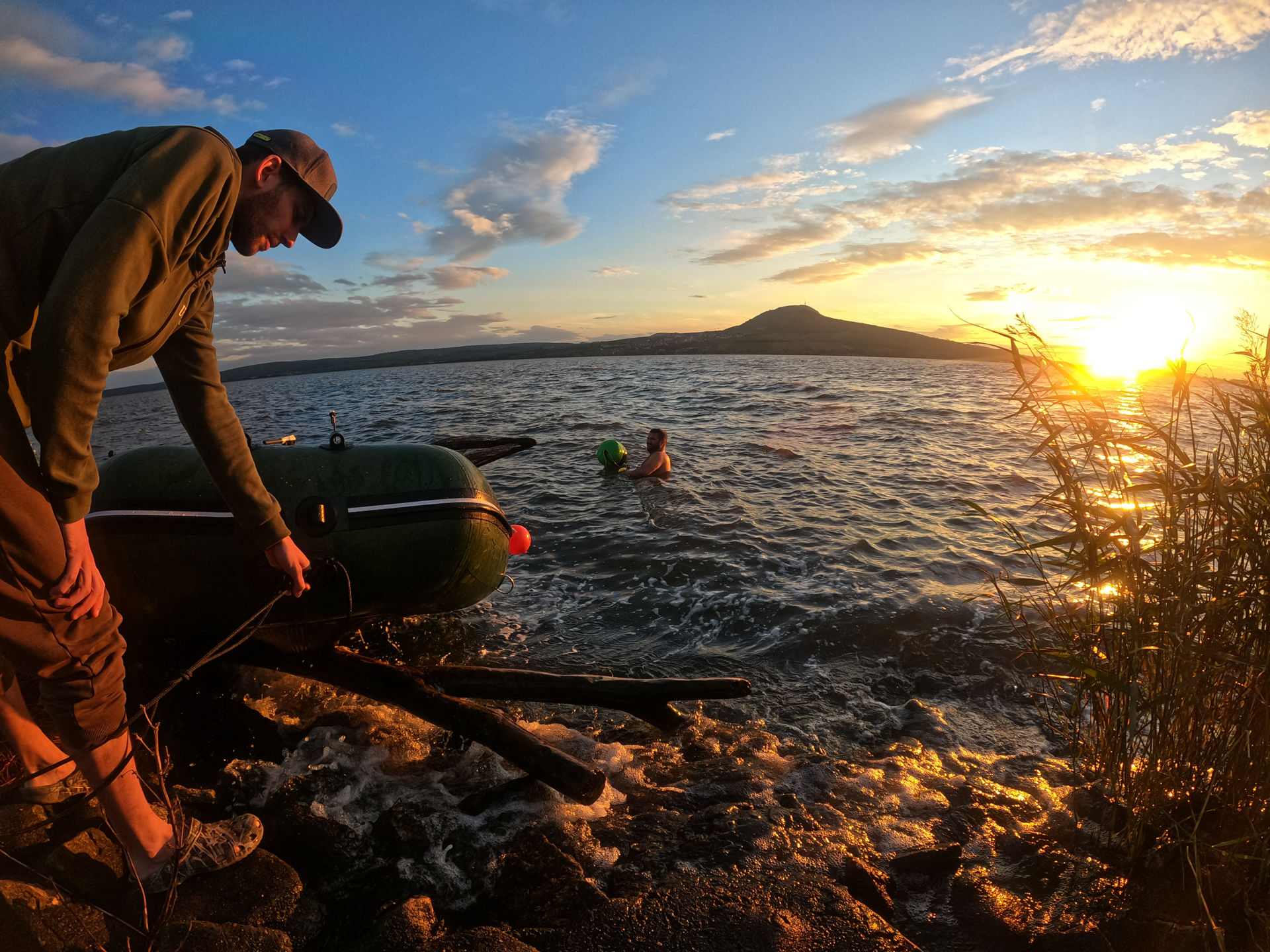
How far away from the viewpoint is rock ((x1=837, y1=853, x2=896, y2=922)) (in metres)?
2.92

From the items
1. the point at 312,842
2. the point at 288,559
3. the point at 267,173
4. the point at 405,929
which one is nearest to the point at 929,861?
the point at 405,929

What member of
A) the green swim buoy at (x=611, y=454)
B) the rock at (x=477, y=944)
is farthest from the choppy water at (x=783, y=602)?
the rock at (x=477, y=944)

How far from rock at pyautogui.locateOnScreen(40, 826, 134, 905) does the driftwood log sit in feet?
5.10

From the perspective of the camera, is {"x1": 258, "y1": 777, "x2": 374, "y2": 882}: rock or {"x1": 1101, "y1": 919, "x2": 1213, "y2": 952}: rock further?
{"x1": 258, "y1": 777, "x2": 374, "y2": 882}: rock

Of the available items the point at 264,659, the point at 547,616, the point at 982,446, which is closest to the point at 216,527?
the point at 264,659

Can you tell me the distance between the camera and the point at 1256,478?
103 inches

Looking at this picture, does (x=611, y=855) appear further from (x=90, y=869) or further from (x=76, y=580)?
(x=76, y=580)

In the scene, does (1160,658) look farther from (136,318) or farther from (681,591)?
(681,591)

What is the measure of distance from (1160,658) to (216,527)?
206 inches

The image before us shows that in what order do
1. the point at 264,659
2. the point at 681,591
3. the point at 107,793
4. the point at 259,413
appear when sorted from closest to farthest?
the point at 107,793
the point at 264,659
the point at 681,591
the point at 259,413

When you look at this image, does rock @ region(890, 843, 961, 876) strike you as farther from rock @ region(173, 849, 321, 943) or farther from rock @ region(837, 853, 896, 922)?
rock @ region(173, 849, 321, 943)

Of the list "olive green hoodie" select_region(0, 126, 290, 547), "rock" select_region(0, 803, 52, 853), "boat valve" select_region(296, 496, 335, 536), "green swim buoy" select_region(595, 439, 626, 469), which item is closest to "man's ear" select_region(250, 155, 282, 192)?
"olive green hoodie" select_region(0, 126, 290, 547)

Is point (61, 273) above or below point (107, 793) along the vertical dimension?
above

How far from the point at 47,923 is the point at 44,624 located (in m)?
1.24
